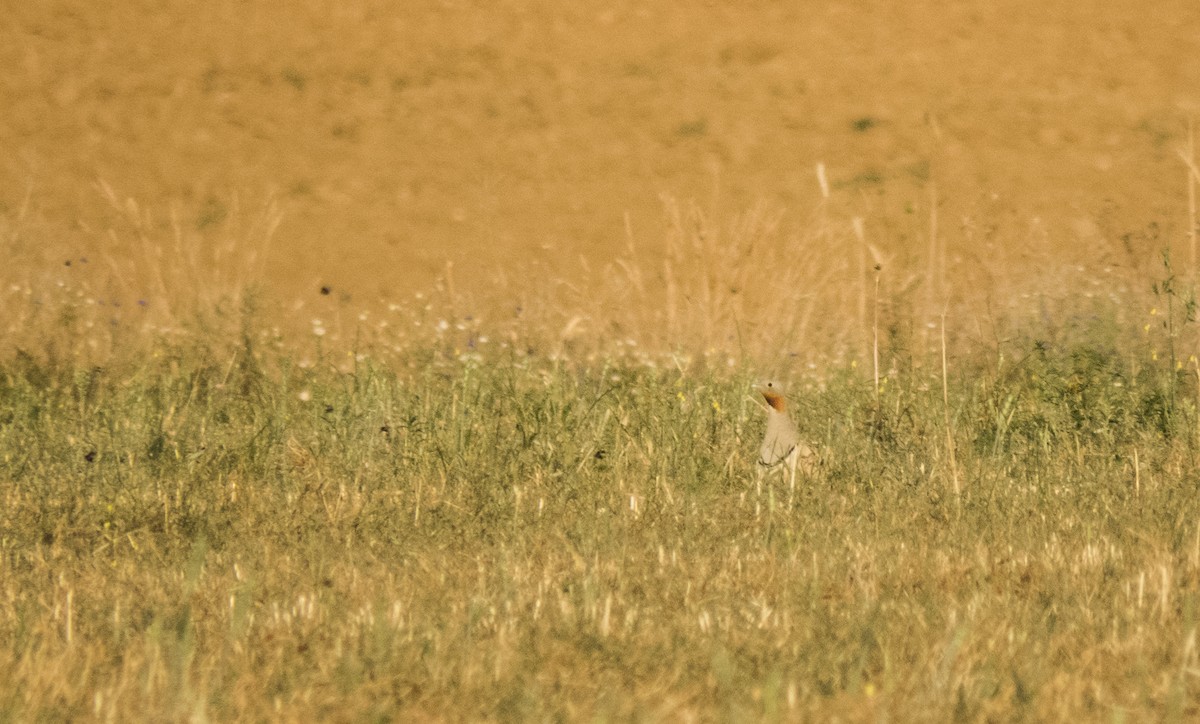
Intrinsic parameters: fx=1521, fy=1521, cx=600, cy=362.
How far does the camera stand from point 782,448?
3.94m

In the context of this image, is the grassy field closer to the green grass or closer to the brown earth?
the green grass

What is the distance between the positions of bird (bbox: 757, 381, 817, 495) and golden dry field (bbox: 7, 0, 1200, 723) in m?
0.05

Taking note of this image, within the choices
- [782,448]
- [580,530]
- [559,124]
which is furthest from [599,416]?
[559,124]

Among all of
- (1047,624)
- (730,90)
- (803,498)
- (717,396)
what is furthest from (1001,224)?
(1047,624)

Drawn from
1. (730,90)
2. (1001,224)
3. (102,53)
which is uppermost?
(102,53)

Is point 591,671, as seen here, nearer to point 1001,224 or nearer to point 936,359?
point 936,359

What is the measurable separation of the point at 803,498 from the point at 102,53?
9908 mm

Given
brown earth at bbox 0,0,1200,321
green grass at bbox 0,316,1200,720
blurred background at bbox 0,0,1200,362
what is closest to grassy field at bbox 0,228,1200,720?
green grass at bbox 0,316,1200,720

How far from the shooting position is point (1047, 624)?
2715mm

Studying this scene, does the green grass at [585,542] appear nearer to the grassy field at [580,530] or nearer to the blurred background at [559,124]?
the grassy field at [580,530]

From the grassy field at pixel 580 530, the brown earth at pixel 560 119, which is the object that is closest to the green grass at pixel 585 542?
the grassy field at pixel 580 530

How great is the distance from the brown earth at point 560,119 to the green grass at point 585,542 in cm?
443

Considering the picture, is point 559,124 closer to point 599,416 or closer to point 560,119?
point 560,119

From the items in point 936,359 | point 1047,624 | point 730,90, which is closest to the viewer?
point 1047,624
